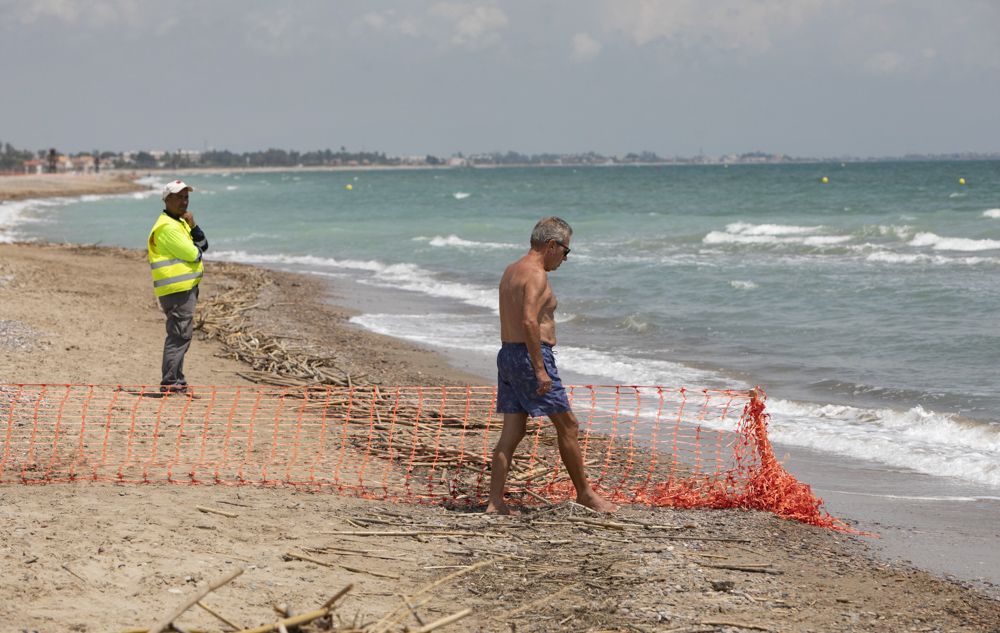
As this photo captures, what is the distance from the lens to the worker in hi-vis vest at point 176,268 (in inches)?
343

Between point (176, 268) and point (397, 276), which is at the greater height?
point (176, 268)

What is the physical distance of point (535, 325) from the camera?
234 inches

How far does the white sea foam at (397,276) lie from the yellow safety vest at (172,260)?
9.11 m

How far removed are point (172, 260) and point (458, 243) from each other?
23.8 meters

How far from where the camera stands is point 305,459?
759 cm

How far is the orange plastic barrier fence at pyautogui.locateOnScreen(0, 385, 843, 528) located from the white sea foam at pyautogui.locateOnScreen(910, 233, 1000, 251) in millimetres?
19588

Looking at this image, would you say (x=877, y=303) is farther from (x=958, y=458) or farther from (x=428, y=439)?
(x=428, y=439)

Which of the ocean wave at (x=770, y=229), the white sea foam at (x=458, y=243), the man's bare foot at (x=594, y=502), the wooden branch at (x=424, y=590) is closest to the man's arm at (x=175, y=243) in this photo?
the man's bare foot at (x=594, y=502)

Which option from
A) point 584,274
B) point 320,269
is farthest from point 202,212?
→ point 584,274

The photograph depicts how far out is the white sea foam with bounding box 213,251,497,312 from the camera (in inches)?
781

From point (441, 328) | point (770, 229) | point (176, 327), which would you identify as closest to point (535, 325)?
point (176, 327)

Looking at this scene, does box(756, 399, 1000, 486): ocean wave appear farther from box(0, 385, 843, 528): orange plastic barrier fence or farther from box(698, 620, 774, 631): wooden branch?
box(698, 620, 774, 631): wooden branch

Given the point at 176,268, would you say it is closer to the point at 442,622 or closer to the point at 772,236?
the point at 442,622

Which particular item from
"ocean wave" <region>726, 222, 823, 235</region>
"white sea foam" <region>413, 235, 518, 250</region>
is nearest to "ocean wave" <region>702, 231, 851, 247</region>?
"ocean wave" <region>726, 222, 823, 235</region>
